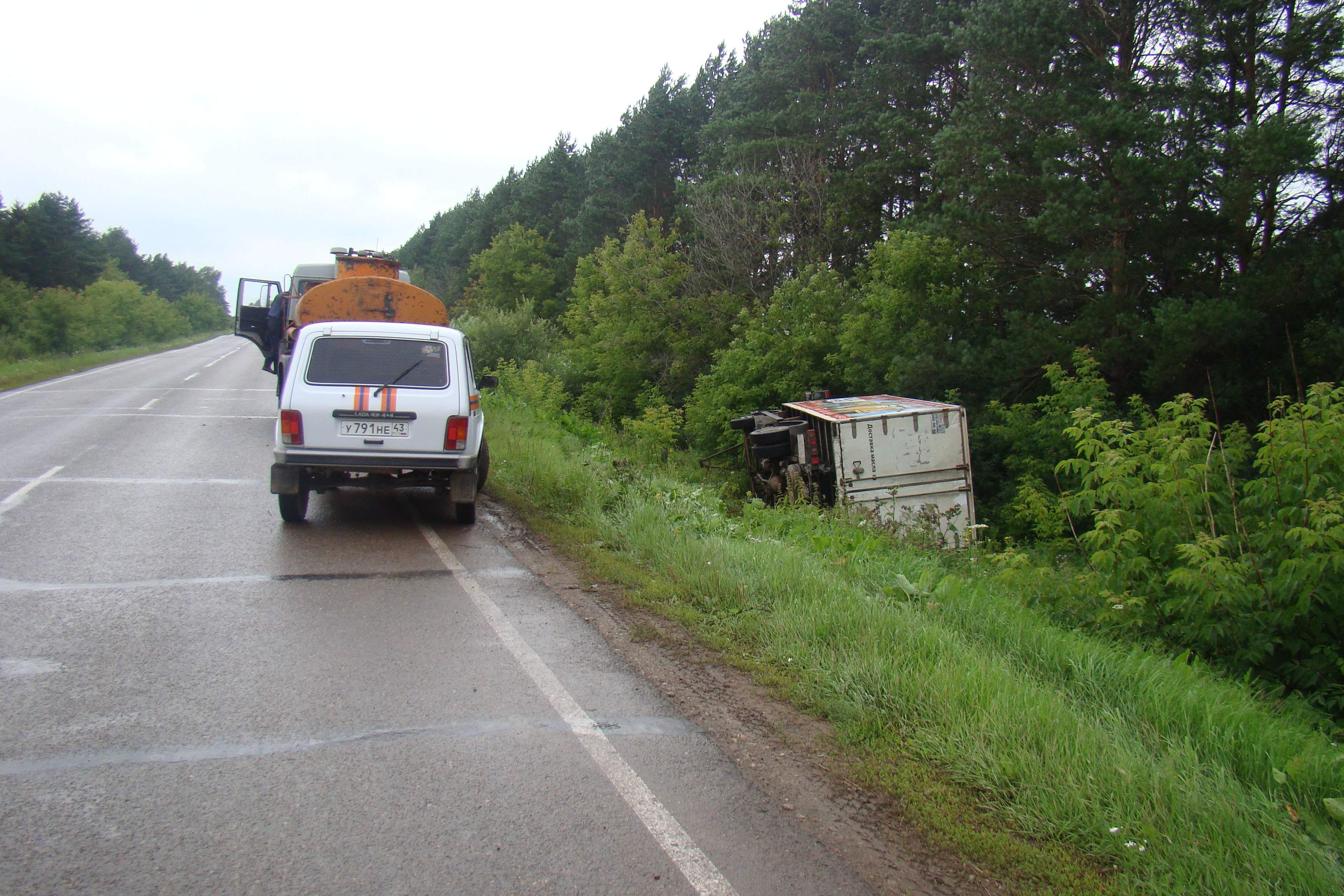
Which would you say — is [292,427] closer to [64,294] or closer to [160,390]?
[160,390]

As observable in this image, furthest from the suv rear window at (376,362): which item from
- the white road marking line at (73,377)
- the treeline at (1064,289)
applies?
the white road marking line at (73,377)

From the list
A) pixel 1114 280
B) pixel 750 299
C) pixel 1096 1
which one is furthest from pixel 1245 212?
pixel 750 299

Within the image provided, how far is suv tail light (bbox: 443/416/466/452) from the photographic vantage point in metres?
8.50

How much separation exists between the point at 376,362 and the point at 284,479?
1428mm

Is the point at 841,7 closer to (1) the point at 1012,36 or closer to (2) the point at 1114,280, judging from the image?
(1) the point at 1012,36

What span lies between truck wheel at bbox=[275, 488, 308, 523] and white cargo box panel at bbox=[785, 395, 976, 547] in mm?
7290

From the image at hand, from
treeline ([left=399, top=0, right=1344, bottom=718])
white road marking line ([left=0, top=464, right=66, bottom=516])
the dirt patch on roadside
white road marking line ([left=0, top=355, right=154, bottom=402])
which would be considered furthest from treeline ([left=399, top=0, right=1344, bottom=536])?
white road marking line ([left=0, top=355, right=154, bottom=402])

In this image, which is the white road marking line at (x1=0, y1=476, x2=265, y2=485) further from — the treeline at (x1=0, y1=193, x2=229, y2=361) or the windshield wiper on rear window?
the treeline at (x1=0, y1=193, x2=229, y2=361)

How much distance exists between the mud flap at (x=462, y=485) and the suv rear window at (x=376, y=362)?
91 centimetres

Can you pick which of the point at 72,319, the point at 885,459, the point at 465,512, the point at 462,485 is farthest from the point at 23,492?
the point at 72,319

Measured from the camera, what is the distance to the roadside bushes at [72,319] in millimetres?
49469

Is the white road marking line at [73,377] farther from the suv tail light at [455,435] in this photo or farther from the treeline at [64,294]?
the suv tail light at [455,435]

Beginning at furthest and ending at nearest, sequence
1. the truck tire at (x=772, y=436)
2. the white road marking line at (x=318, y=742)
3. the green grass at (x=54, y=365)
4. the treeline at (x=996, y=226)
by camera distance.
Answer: the green grass at (x=54, y=365), the treeline at (x=996, y=226), the truck tire at (x=772, y=436), the white road marking line at (x=318, y=742)

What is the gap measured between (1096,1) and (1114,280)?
580 cm
